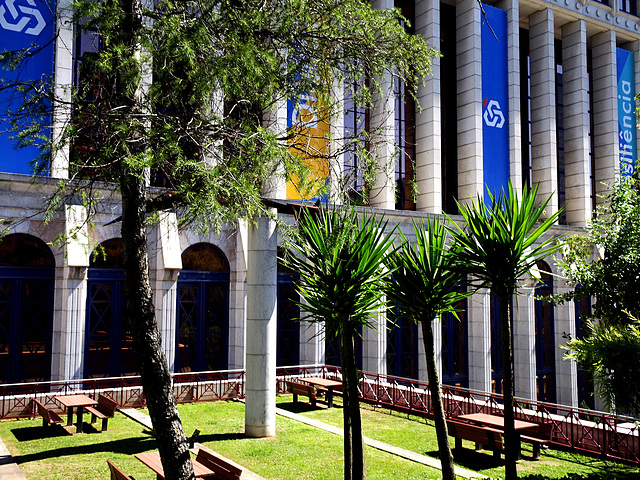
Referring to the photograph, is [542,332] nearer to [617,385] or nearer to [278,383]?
[278,383]

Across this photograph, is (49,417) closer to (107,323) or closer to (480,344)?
(107,323)

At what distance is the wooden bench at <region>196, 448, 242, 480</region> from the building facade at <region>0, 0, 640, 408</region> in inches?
211

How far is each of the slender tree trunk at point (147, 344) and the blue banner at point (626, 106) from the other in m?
37.0

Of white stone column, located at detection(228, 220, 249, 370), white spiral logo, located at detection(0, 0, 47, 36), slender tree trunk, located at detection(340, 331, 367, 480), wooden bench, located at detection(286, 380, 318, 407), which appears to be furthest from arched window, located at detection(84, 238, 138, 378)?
slender tree trunk, located at detection(340, 331, 367, 480)

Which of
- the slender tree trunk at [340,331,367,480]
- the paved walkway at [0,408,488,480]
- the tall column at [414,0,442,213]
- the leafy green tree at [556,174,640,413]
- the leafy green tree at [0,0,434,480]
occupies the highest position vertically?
the tall column at [414,0,442,213]

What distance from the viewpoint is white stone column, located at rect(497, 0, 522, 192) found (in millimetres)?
33031

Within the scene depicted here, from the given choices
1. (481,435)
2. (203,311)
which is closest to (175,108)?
(481,435)

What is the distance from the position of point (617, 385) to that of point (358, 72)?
7789 mm

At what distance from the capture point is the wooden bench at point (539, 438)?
14.5 m

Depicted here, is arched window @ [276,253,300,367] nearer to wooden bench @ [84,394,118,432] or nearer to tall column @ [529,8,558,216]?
wooden bench @ [84,394,118,432]

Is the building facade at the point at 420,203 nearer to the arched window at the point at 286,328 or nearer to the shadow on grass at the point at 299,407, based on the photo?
the arched window at the point at 286,328

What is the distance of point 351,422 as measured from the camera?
392 inches

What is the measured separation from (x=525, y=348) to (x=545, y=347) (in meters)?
2.97

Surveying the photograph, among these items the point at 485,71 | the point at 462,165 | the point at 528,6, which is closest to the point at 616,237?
the point at 462,165
